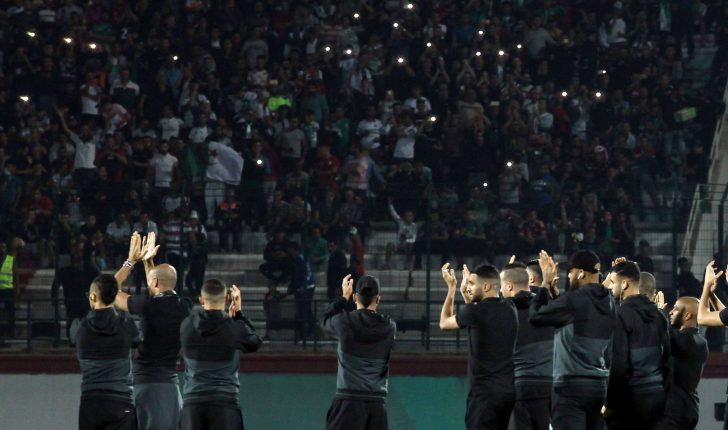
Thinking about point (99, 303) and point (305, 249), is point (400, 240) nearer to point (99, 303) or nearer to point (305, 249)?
point (305, 249)

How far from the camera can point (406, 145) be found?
24359 mm

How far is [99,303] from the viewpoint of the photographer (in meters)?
11.9

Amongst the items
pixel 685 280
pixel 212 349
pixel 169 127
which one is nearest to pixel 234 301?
pixel 212 349

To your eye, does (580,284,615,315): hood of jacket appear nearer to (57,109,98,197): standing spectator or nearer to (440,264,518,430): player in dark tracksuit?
(440,264,518,430): player in dark tracksuit

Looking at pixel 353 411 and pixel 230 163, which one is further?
pixel 230 163

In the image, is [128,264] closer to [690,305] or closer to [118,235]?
[690,305]

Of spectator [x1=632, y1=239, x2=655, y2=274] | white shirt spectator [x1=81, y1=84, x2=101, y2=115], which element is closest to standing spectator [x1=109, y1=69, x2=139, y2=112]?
white shirt spectator [x1=81, y1=84, x2=101, y2=115]

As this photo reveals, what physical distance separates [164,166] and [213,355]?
11510mm

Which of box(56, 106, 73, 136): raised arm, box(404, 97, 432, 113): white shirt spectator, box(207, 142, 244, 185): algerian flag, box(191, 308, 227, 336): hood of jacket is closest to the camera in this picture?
box(191, 308, 227, 336): hood of jacket

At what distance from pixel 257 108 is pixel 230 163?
242cm

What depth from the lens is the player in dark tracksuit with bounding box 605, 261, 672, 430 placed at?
40.8 feet

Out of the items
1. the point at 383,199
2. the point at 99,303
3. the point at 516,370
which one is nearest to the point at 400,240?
the point at 383,199

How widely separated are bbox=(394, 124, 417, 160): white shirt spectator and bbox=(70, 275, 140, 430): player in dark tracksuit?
490 inches

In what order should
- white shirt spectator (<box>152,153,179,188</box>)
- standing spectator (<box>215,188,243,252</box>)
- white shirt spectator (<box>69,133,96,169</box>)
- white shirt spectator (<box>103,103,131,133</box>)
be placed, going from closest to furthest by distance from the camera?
standing spectator (<box>215,188,243,252</box>) < white shirt spectator (<box>152,153,179,188</box>) < white shirt spectator (<box>69,133,96,169</box>) < white shirt spectator (<box>103,103,131,133</box>)
